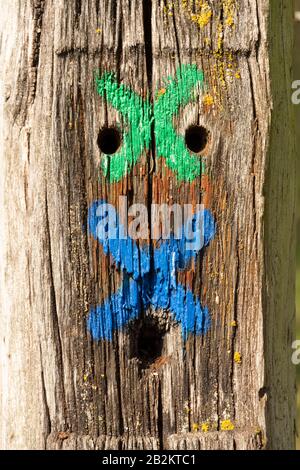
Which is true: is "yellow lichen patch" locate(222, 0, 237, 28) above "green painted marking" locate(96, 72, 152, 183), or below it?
above

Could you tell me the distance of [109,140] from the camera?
2.48m

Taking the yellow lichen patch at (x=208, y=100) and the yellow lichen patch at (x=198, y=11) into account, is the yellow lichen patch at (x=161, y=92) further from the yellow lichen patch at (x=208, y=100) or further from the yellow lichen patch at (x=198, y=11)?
the yellow lichen patch at (x=198, y=11)

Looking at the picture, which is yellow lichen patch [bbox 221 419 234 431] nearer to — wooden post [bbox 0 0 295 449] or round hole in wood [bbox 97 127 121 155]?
wooden post [bbox 0 0 295 449]

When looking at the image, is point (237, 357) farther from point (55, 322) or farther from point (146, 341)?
point (55, 322)

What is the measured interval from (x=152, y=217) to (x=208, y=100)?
1.36ft

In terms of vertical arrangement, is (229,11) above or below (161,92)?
above

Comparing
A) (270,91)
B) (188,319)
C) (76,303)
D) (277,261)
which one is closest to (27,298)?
(76,303)

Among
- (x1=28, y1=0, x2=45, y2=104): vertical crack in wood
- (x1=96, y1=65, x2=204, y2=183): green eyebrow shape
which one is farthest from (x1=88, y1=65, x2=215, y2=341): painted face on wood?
(x1=28, y1=0, x2=45, y2=104): vertical crack in wood

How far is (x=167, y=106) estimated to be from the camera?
2.45 meters

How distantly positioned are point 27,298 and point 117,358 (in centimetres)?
35

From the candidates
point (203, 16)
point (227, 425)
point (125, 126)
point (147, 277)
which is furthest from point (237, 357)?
point (203, 16)

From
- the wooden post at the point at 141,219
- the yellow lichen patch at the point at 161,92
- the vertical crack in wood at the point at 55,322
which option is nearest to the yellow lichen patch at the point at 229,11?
the wooden post at the point at 141,219

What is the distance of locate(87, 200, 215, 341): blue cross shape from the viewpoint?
8.04 feet

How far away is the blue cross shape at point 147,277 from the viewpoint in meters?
2.45
